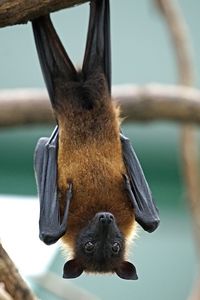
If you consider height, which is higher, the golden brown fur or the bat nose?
the golden brown fur

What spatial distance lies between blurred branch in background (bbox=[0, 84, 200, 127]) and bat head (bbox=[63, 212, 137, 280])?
6.26 feet

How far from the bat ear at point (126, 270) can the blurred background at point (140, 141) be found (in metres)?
4.64

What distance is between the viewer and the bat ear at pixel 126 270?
14.4 ft

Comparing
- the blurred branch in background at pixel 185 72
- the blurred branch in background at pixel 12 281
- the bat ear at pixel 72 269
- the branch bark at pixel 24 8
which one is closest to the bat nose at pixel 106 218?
the bat ear at pixel 72 269

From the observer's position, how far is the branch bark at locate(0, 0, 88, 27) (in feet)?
11.1

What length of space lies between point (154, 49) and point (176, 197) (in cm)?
176

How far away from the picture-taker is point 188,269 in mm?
9594

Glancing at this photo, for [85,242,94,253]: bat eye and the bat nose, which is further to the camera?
[85,242,94,253]: bat eye

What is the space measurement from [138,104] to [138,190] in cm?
205

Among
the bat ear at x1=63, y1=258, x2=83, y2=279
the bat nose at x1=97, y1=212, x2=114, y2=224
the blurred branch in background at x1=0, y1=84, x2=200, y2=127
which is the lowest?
the bat ear at x1=63, y1=258, x2=83, y2=279

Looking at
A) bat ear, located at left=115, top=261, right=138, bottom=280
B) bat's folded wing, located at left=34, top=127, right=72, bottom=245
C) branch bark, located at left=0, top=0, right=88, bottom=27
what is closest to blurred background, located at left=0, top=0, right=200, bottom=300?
bat ear, located at left=115, top=261, right=138, bottom=280

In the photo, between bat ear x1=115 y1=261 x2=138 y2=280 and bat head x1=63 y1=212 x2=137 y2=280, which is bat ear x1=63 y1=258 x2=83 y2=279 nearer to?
bat head x1=63 y1=212 x2=137 y2=280

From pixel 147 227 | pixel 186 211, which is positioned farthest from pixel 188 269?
pixel 147 227

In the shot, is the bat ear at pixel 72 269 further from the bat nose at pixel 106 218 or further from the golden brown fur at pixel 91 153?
the bat nose at pixel 106 218
